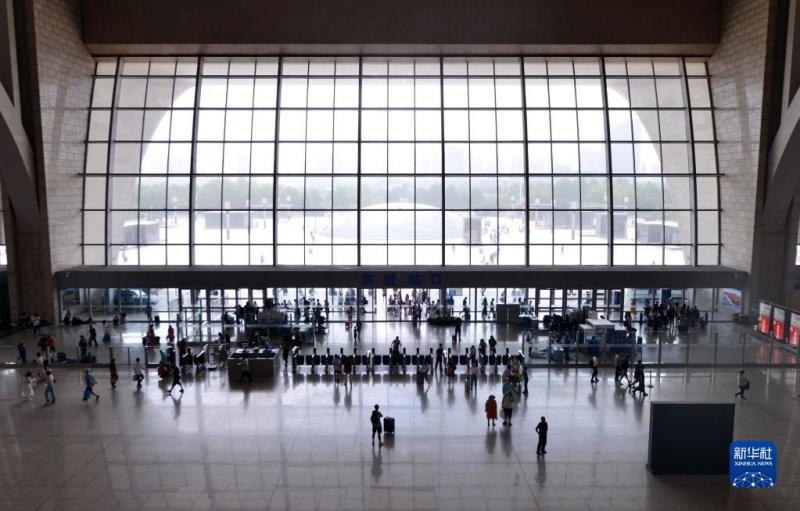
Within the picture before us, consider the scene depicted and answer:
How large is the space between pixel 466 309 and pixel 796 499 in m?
20.5

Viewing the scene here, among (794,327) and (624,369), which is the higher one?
(794,327)

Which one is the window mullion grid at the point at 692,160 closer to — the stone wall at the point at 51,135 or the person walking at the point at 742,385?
the person walking at the point at 742,385

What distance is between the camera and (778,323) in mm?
27062

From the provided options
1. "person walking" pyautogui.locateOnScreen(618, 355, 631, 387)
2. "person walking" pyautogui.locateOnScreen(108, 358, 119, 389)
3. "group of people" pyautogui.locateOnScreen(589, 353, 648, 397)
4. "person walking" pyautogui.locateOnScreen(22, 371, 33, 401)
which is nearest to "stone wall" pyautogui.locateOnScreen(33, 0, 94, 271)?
"person walking" pyautogui.locateOnScreen(108, 358, 119, 389)

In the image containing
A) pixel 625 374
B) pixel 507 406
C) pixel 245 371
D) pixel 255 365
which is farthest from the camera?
pixel 255 365

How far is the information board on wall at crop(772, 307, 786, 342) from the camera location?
26.7 m

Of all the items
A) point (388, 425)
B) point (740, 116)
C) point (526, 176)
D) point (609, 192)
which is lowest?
point (388, 425)

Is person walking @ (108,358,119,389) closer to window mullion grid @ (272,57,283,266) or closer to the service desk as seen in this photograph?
the service desk

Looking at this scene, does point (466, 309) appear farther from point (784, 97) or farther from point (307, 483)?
point (307, 483)

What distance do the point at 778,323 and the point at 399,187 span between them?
1869cm

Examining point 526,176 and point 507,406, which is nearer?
point 507,406

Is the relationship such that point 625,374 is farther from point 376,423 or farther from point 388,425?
point 376,423

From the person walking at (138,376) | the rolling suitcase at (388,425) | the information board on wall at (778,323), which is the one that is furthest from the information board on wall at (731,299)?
the person walking at (138,376)

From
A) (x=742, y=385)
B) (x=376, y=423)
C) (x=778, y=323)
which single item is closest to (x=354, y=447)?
(x=376, y=423)
